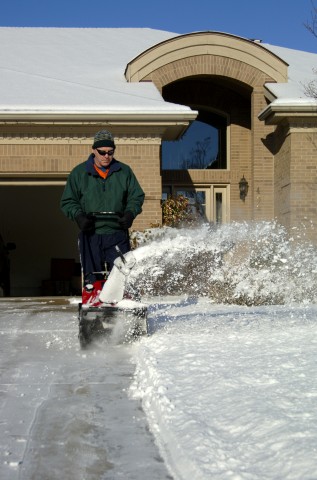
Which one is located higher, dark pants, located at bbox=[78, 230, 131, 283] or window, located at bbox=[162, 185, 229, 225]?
window, located at bbox=[162, 185, 229, 225]

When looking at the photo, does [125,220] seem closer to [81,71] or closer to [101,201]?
[101,201]

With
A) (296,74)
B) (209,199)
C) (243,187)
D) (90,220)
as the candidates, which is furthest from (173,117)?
(90,220)

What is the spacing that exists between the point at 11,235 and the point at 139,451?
18.9 meters

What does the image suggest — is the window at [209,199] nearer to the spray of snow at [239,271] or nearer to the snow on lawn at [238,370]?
the spray of snow at [239,271]

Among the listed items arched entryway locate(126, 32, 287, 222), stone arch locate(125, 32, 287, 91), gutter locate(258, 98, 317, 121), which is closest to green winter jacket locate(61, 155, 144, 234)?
gutter locate(258, 98, 317, 121)

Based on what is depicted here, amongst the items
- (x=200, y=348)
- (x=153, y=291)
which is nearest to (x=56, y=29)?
(x=153, y=291)

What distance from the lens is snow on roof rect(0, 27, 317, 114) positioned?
13.8m

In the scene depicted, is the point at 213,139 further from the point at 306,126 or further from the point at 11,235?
the point at 11,235

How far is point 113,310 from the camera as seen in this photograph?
6.20 metres

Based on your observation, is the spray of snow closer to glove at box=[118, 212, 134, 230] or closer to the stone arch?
glove at box=[118, 212, 134, 230]

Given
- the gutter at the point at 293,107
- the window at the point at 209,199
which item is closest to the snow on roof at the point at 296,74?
the gutter at the point at 293,107

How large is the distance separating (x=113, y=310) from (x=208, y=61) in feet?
35.9

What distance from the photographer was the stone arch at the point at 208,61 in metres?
15.9

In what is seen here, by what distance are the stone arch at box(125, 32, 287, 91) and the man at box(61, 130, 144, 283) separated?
9728mm
